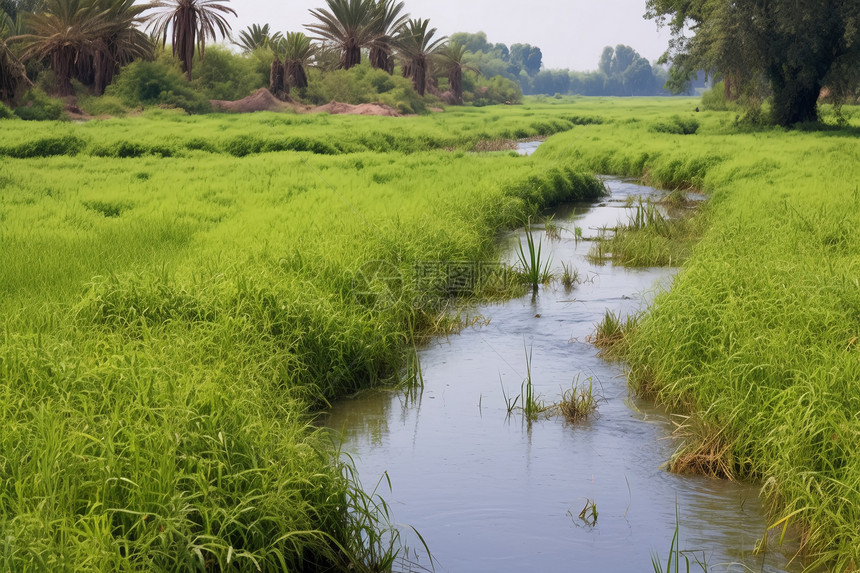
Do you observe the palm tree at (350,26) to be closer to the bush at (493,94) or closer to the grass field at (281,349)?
the bush at (493,94)

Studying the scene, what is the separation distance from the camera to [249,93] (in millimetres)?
42219

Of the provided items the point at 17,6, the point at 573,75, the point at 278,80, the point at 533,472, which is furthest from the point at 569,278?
the point at 573,75

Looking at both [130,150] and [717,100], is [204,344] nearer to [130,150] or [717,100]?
[130,150]

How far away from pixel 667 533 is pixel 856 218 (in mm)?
7101

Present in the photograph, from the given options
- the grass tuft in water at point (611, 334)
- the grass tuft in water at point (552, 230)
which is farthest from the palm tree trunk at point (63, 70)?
the grass tuft in water at point (611, 334)

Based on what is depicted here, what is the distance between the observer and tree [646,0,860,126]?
2391 centimetres

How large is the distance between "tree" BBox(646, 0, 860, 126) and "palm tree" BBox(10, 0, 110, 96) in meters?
24.0

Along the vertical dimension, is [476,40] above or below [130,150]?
above

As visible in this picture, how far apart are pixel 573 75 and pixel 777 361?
18043cm

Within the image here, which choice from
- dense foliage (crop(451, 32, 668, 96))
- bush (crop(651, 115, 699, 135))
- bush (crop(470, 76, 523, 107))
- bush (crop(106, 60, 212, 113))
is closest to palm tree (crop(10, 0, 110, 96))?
bush (crop(106, 60, 212, 113))

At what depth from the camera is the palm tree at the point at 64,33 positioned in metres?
33.8

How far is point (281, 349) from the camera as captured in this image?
20.9 feet

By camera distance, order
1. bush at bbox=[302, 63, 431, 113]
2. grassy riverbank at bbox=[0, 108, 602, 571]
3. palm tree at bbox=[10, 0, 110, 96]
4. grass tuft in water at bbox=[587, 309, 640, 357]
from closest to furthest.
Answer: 1. grassy riverbank at bbox=[0, 108, 602, 571]
2. grass tuft in water at bbox=[587, 309, 640, 357]
3. palm tree at bbox=[10, 0, 110, 96]
4. bush at bbox=[302, 63, 431, 113]

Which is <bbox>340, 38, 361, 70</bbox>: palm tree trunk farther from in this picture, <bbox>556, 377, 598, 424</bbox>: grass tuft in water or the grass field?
<bbox>556, 377, 598, 424</bbox>: grass tuft in water
